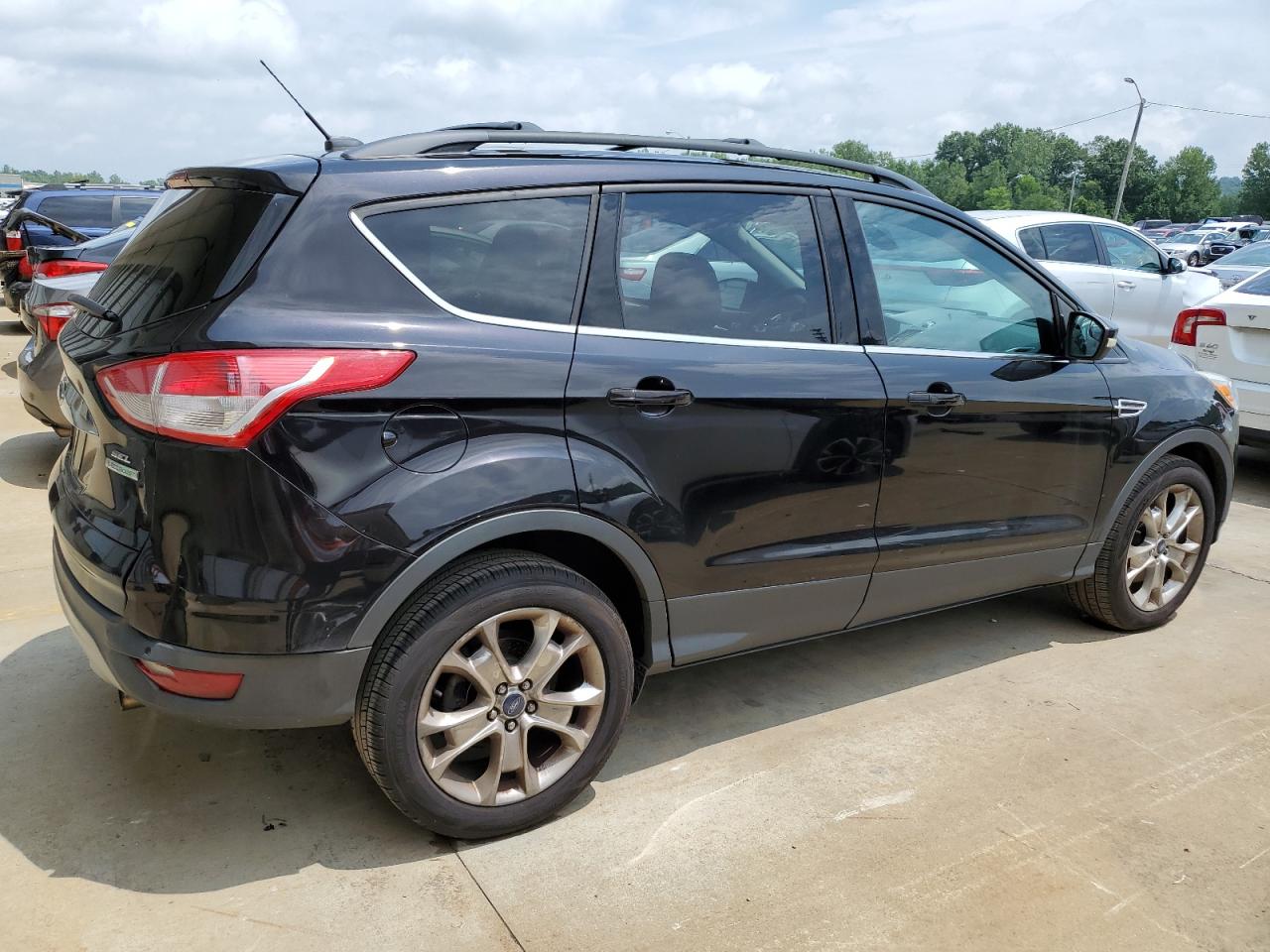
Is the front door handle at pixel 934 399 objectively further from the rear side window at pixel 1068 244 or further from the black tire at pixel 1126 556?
the rear side window at pixel 1068 244

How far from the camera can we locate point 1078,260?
941 cm

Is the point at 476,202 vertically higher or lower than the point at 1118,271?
higher

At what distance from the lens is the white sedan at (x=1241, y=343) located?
6.58 metres

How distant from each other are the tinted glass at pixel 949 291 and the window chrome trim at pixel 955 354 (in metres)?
0.02

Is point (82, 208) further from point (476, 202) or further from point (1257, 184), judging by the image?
point (1257, 184)

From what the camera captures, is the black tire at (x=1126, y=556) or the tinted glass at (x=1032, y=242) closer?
the black tire at (x=1126, y=556)

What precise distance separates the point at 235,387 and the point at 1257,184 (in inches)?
4816

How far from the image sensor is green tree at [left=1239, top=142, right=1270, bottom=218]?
100625 millimetres

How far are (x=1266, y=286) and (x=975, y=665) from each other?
4.69 meters

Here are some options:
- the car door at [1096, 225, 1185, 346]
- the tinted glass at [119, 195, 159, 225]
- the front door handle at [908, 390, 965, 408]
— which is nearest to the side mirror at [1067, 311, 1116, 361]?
the front door handle at [908, 390, 965, 408]

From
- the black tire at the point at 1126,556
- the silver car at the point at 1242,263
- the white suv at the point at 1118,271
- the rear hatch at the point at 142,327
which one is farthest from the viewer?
the silver car at the point at 1242,263

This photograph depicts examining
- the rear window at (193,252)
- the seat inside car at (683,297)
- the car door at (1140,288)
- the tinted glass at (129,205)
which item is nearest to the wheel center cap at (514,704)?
the seat inside car at (683,297)

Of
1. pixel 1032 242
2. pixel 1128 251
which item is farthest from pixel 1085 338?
pixel 1128 251

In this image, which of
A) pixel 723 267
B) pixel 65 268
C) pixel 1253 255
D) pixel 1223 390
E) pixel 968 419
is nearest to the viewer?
pixel 723 267
